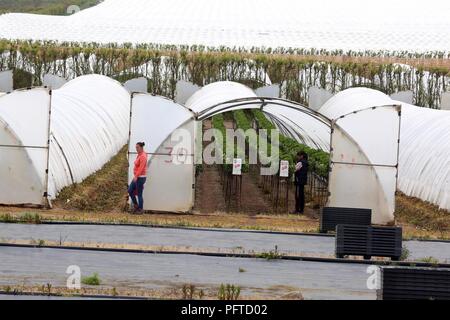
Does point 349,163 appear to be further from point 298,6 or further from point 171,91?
point 298,6

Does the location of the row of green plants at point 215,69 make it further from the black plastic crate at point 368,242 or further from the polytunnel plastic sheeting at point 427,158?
the black plastic crate at point 368,242

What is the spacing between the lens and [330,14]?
8262 centimetres

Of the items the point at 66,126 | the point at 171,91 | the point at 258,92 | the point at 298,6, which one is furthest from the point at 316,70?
the point at 298,6

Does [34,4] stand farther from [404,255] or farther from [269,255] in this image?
[269,255]

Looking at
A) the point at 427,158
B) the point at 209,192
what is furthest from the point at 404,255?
the point at 209,192

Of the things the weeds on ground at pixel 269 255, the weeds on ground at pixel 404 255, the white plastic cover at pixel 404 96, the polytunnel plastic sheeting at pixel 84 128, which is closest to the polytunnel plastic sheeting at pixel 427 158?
the weeds on ground at pixel 404 255

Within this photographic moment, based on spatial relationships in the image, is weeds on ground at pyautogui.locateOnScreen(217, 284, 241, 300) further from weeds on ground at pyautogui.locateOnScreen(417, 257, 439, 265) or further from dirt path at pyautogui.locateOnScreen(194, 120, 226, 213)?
dirt path at pyautogui.locateOnScreen(194, 120, 226, 213)

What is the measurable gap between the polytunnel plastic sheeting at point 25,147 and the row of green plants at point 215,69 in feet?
92.8

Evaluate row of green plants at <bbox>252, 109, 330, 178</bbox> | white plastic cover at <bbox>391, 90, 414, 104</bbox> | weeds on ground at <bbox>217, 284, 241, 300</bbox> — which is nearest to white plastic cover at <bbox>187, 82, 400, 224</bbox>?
row of green plants at <bbox>252, 109, 330, 178</bbox>

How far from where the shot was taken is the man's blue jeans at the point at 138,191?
24484 millimetres

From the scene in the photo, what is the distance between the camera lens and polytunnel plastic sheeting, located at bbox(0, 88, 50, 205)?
80.7 ft

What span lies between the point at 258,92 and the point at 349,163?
58.8ft

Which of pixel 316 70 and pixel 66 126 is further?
pixel 316 70

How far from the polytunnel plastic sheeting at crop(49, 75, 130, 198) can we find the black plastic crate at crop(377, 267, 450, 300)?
13.1 meters
